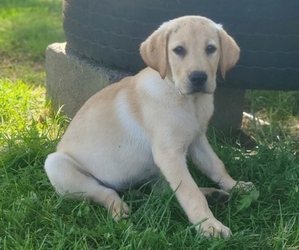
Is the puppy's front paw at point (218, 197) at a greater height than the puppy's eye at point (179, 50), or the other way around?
the puppy's eye at point (179, 50)

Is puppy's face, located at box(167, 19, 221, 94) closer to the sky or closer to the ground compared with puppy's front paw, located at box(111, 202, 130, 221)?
closer to the sky

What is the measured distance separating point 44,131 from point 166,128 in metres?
1.53

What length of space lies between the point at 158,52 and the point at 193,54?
0.21 metres

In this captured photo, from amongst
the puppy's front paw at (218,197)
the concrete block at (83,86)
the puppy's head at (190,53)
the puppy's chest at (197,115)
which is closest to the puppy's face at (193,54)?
the puppy's head at (190,53)

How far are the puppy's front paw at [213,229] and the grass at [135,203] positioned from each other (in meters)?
0.04

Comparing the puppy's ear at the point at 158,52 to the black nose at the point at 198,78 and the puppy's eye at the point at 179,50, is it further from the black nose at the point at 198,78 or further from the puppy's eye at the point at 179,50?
the black nose at the point at 198,78

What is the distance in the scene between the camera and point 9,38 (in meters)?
7.89

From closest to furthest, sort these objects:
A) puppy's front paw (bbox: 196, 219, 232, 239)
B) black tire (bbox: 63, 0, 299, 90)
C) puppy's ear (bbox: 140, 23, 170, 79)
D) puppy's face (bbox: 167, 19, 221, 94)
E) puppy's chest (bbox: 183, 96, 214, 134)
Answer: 1. puppy's front paw (bbox: 196, 219, 232, 239)
2. puppy's face (bbox: 167, 19, 221, 94)
3. puppy's ear (bbox: 140, 23, 170, 79)
4. puppy's chest (bbox: 183, 96, 214, 134)
5. black tire (bbox: 63, 0, 299, 90)

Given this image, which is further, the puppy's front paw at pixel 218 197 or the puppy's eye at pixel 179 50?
the puppy's front paw at pixel 218 197

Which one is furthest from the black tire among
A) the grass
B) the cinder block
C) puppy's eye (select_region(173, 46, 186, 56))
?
puppy's eye (select_region(173, 46, 186, 56))

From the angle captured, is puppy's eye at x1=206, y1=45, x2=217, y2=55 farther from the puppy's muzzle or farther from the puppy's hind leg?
the puppy's hind leg

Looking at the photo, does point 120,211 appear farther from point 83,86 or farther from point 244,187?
point 83,86

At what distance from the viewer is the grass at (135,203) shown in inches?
137

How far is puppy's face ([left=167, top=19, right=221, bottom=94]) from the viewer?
356cm
